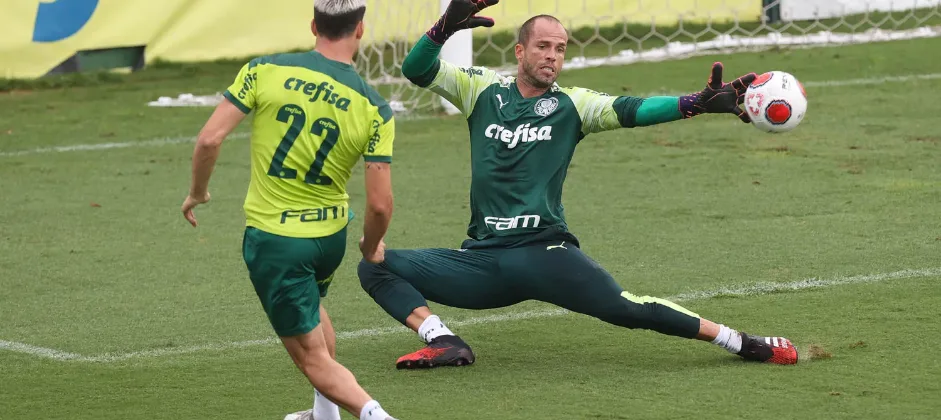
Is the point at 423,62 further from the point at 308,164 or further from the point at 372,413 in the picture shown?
the point at 372,413

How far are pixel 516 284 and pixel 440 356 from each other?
0.45 meters

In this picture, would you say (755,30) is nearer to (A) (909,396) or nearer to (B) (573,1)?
(B) (573,1)

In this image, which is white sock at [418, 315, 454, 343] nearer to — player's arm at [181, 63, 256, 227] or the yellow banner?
player's arm at [181, 63, 256, 227]

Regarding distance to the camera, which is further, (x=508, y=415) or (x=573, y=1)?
(x=573, y=1)

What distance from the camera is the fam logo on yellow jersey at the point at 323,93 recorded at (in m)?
4.68

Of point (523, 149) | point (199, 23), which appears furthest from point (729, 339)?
point (199, 23)

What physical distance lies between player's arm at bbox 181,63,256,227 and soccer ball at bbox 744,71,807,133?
205 centimetres

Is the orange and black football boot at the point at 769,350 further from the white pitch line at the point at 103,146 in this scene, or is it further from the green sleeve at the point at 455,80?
the white pitch line at the point at 103,146

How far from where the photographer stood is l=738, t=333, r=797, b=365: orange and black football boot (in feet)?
18.9

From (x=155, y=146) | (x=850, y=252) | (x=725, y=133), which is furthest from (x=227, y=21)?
(x=850, y=252)

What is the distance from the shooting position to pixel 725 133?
1186cm

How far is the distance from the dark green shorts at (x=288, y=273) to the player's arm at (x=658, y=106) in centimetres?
162

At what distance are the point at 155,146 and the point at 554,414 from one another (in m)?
7.89

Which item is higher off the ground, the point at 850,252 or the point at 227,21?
the point at 227,21
